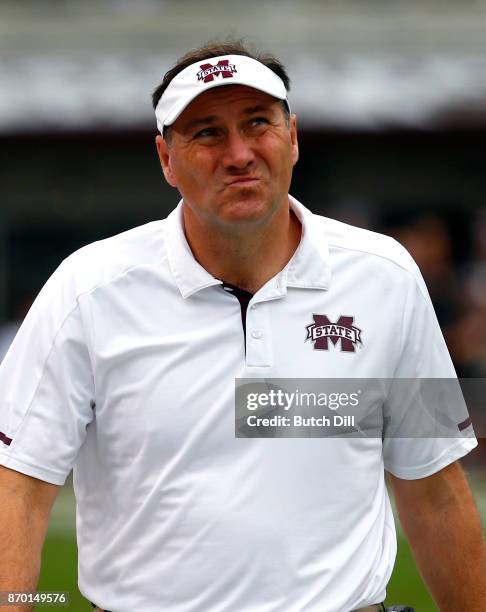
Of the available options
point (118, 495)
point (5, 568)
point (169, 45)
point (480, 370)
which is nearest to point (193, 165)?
point (118, 495)

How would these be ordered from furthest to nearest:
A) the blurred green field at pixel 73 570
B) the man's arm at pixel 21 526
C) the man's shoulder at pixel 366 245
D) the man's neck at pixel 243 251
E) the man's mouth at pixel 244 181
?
1. the blurred green field at pixel 73 570
2. the man's shoulder at pixel 366 245
3. the man's neck at pixel 243 251
4. the man's mouth at pixel 244 181
5. the man's arm at pixel 21 526

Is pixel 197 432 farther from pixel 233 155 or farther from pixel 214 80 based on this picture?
pixel 214 80

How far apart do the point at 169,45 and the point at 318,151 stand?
3.05m

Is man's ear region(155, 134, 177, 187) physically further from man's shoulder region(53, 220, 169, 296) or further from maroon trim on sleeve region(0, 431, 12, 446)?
maroon trim on sleeve region(0, 431, 12, 446)

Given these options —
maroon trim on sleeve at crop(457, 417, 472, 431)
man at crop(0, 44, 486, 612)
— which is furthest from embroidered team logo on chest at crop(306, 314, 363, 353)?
maroon trim on sleeve at crop(457, 417, 472, 431)

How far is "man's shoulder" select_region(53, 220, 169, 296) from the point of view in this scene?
3209 millimetres

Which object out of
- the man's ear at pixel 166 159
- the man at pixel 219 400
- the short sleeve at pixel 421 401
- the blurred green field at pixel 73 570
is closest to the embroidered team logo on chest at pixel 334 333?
the man at pixel 219 400

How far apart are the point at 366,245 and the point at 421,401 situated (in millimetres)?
413

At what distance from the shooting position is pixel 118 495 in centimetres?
317

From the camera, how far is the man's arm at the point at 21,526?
3.02 meters

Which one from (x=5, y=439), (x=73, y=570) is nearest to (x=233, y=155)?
(x=5, y=439)

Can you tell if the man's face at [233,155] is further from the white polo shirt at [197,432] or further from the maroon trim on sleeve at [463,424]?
the maroon trim on sleeve at [463,424]

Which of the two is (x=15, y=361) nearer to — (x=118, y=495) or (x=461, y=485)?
(x=118, y=495)

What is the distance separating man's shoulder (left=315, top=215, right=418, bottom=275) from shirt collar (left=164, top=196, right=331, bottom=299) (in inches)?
1.9
